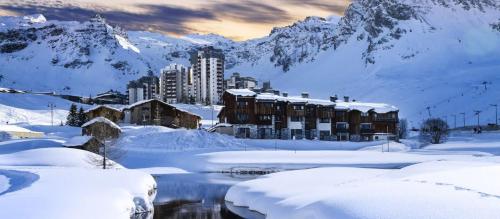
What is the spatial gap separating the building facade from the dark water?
48.6 meters

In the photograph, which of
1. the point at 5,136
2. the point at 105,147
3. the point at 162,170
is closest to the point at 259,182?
the point at 105,147

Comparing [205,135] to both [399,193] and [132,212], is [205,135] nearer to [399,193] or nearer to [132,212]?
[132,212]

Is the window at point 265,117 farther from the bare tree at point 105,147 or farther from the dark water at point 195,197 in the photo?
the dark water at point 195,197

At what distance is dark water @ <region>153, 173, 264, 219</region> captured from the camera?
36991 mm

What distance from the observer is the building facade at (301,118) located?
11294cm

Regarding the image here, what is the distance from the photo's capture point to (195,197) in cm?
4559

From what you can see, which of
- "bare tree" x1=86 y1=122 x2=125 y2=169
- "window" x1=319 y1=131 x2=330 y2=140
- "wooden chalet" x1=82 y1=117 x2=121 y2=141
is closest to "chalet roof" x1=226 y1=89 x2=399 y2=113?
"window" x1=319 y1=131 x2=330 y2=140

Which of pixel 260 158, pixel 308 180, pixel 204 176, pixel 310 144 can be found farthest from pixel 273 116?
pixel 308 180

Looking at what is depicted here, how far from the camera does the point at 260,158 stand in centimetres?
7481

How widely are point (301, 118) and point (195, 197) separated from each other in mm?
73589

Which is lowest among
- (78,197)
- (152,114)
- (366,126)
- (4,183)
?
(4,183)

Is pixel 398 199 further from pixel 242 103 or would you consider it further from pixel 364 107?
pixel 364 107

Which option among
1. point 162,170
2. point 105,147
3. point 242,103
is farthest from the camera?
point 242,103

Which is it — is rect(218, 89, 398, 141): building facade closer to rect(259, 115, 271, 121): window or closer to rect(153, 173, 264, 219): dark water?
rect(259, 115, 271, 121): window
